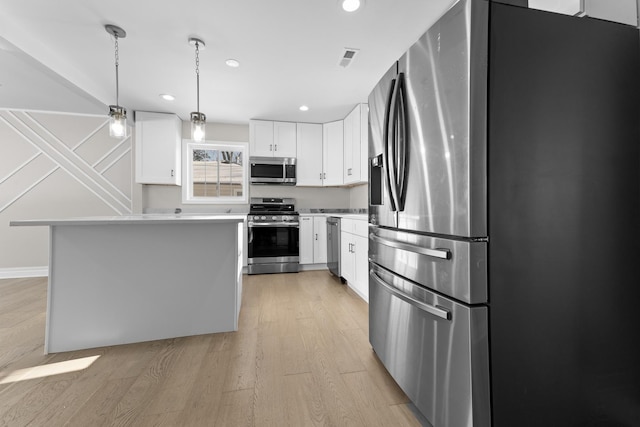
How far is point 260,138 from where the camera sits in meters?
4.54

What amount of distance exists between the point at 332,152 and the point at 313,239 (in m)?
1.52

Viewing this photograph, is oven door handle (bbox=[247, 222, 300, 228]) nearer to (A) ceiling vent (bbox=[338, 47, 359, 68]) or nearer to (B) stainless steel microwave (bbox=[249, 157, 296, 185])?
(B) stainless steel microwave (bbox=[249, 157, 296, 185])

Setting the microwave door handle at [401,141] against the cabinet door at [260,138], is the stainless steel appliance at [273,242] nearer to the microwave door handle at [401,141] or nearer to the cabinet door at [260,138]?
the cabinet door at [260,138]

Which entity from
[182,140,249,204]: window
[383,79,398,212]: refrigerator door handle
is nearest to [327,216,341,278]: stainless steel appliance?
[182,140,249,204]: window

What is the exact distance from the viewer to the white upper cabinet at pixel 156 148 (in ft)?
13.4

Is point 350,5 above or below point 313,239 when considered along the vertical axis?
above

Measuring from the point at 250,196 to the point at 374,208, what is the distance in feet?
11.3

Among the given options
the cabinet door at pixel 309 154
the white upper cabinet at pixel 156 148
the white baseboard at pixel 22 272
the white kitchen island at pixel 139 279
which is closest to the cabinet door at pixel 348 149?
the cabinet door at pixel 309 154

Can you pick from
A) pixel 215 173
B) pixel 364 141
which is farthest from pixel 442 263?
pixel 215 173

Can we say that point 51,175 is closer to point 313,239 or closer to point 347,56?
point 313,239

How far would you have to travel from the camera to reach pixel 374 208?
5.74ft

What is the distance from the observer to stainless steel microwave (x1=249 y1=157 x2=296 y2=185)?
4.55 metres

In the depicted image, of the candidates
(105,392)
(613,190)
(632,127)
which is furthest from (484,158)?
(105,392)

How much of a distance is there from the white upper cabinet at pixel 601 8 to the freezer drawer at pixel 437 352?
146 cm
